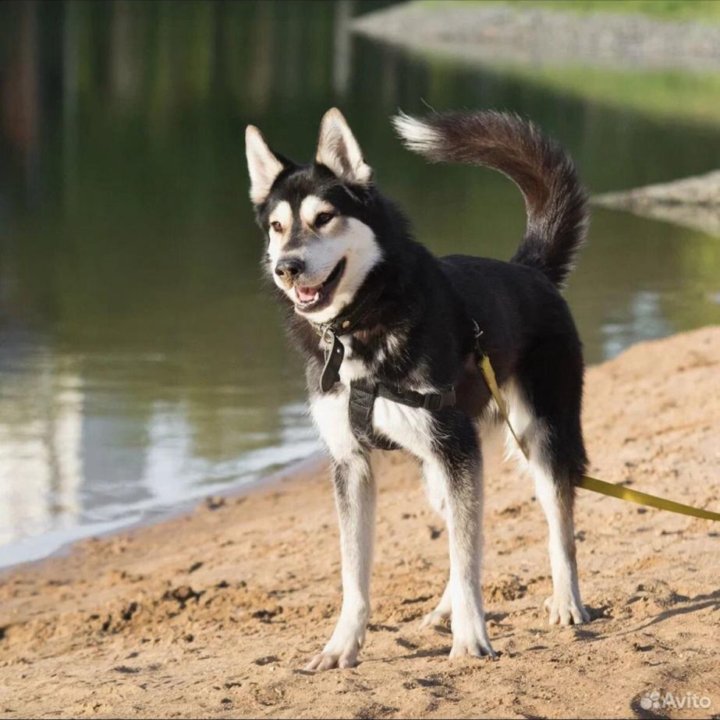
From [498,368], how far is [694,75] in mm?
52100

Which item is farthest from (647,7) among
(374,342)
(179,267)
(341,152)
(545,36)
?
(374,342)

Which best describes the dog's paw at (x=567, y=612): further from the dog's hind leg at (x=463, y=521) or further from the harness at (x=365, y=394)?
the harness at (x=365, y=394)

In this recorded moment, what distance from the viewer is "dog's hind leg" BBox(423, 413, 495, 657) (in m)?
5.16

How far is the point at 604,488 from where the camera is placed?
575cm

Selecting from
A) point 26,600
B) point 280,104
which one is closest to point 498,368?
point 26,600

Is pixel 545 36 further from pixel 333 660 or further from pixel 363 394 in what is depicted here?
pixel 333 660

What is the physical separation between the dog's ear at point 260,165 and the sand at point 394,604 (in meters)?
1.69

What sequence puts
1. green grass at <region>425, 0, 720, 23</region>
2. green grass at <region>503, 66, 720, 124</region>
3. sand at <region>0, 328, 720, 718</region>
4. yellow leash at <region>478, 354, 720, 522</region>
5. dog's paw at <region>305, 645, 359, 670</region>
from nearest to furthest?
sand at <region>0, 328, 720, 718</region>
dog's paw at <region>305, 645, 359, 670</region>
yellow leash at <region>478, 354, 720, 522</region>
green grass at <region>503, 66, 720, 124</region>
green grass at <region>425, 0, 720, 23</region>

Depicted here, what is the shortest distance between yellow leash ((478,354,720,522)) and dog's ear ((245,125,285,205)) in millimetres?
987

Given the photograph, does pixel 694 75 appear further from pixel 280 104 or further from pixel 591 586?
pixel 591 586

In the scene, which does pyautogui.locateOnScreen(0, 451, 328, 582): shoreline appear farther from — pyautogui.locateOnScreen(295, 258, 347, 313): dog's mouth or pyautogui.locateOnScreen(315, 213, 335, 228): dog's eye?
pyautogui.locateOnScreen(315, 213, 335, 228): dog's eye

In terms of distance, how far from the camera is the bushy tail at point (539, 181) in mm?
6102

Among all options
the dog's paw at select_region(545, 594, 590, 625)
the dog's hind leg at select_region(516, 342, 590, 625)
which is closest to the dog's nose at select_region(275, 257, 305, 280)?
the dog's hind leg at select_region(516, 342, 590, 625)

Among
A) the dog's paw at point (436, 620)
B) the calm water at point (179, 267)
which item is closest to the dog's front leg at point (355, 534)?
the dog's paw at point (436, 620)
